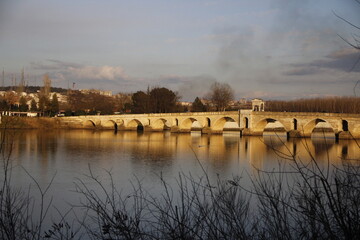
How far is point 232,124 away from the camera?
65812 mm

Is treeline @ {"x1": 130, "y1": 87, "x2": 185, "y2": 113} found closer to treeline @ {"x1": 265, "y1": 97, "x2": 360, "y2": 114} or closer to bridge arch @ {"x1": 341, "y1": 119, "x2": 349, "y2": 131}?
treeline @ {"x1": 265, "y1": 97, "x2": 360, "y2": 114}

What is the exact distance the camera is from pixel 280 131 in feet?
189

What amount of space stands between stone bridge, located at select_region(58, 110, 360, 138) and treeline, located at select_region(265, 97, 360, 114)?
3.42 m

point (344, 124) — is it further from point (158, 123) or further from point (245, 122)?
point (158, 123)

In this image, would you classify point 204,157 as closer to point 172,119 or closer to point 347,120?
point 347,120

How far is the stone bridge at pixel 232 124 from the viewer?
38625 mm

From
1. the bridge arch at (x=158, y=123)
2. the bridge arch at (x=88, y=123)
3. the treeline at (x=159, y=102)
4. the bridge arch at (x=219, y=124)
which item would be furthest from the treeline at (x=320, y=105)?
the bridge arch at (x=88, y=123)

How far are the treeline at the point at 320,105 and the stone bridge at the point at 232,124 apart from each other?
3.42 meters

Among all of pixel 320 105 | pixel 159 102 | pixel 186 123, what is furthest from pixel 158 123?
pixel 320 105

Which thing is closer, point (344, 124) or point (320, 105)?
point (344, 124)

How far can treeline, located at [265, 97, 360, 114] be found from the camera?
5323 centimetres

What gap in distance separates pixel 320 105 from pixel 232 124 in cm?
1376

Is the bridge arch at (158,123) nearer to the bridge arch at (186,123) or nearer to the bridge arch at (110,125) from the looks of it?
the bridge arch at (186,123)

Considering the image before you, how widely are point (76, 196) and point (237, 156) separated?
13.5 m
